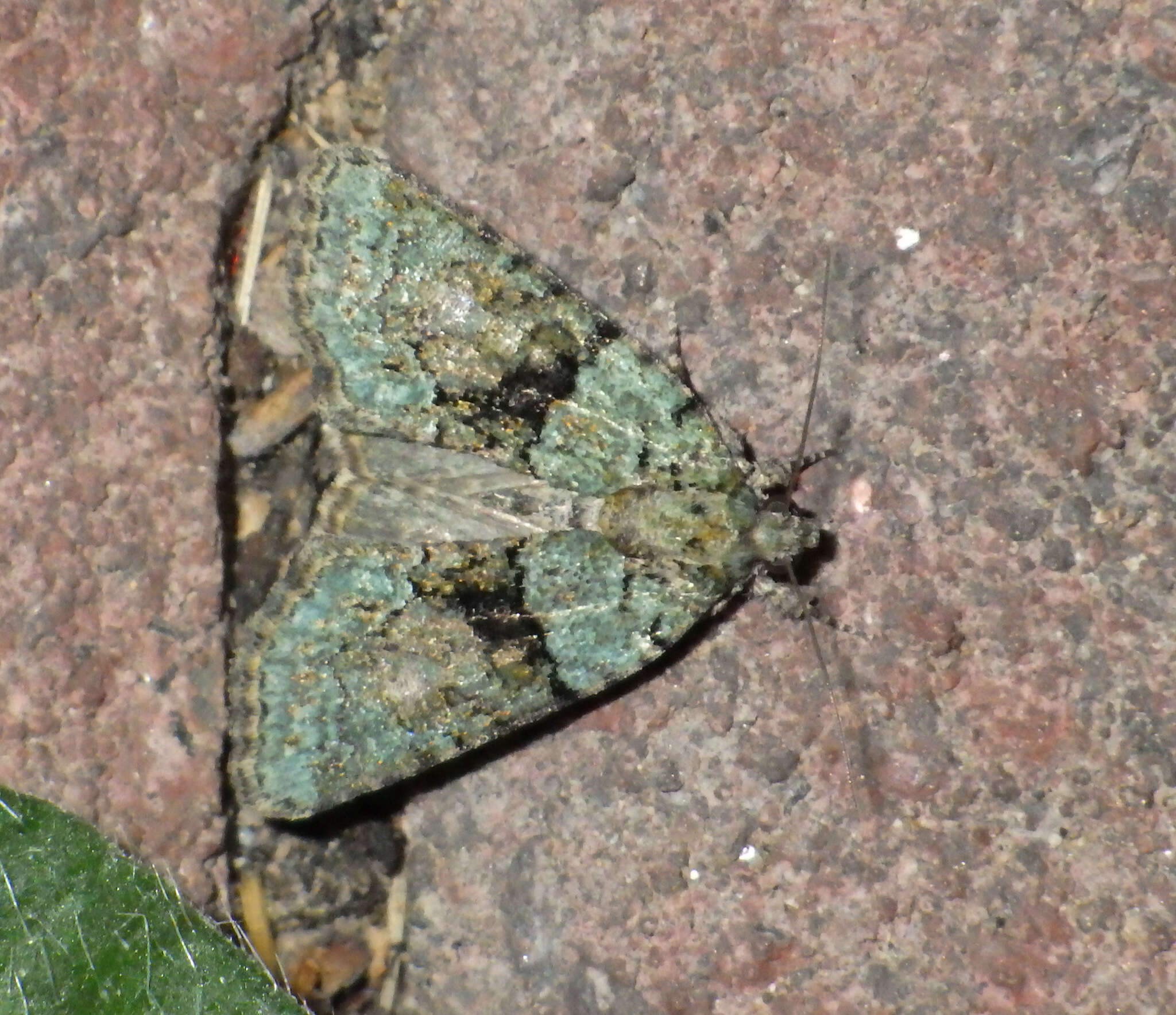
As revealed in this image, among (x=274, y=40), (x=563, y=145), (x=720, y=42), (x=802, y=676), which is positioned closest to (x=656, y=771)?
(x=802, y=676)

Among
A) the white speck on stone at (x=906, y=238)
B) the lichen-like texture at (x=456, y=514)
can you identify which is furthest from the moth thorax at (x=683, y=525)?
the white speck on stone at (x=906, y=238)

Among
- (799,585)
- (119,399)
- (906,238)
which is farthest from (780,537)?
(119,399)

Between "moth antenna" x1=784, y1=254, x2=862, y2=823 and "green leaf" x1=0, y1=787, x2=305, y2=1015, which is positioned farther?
"moth antenna" x1=784, y1=254, x2=862, y2=823

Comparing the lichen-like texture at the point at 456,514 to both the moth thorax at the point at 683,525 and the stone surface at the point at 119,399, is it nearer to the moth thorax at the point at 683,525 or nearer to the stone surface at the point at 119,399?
the moth thorax at the point at 683,525

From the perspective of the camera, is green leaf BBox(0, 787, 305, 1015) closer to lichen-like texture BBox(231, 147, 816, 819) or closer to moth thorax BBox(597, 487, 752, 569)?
lichen-like texture BBox(231, 147, 816, 819)

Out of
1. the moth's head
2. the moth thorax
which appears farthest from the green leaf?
the moth's head

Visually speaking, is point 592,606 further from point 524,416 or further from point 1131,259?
point 1131,259

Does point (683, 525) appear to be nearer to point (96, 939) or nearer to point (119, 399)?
point (119, 399)
